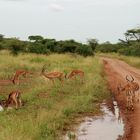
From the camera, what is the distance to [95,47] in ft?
231

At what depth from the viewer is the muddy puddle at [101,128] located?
935 cm

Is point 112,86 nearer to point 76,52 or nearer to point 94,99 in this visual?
point 94,99

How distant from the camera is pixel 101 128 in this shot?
10.2 m

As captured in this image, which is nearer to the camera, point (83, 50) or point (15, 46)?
point (15, 46)

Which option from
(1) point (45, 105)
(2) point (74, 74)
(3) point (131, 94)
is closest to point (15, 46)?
(2) point (74, 74)

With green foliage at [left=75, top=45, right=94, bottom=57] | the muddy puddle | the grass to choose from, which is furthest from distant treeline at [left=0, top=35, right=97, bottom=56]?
the muddy puddle

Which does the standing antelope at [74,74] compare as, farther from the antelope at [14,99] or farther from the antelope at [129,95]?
the antelope at [14,99]

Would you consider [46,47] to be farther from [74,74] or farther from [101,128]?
[101,128]

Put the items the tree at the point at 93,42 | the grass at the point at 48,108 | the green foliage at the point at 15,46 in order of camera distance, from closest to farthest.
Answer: the grass at the point at 48,108, the green foliage at the point at 15,46, the tree at the point at 93,42

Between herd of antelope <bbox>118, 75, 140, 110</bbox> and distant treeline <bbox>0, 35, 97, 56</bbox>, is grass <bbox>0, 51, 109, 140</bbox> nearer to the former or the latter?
herd of antelope <bbox>118, 75, 140, 110</bbox>

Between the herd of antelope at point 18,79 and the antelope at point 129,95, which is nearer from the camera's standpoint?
the herd of antelope at point 18,79

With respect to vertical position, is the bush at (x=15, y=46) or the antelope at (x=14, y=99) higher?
the antelope at (x=14, y=99)

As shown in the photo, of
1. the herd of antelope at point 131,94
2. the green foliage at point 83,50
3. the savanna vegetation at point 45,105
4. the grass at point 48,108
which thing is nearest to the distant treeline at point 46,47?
the green foliage at point 83,50

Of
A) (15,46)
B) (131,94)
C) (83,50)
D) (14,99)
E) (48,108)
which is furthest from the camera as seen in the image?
(83,50)
